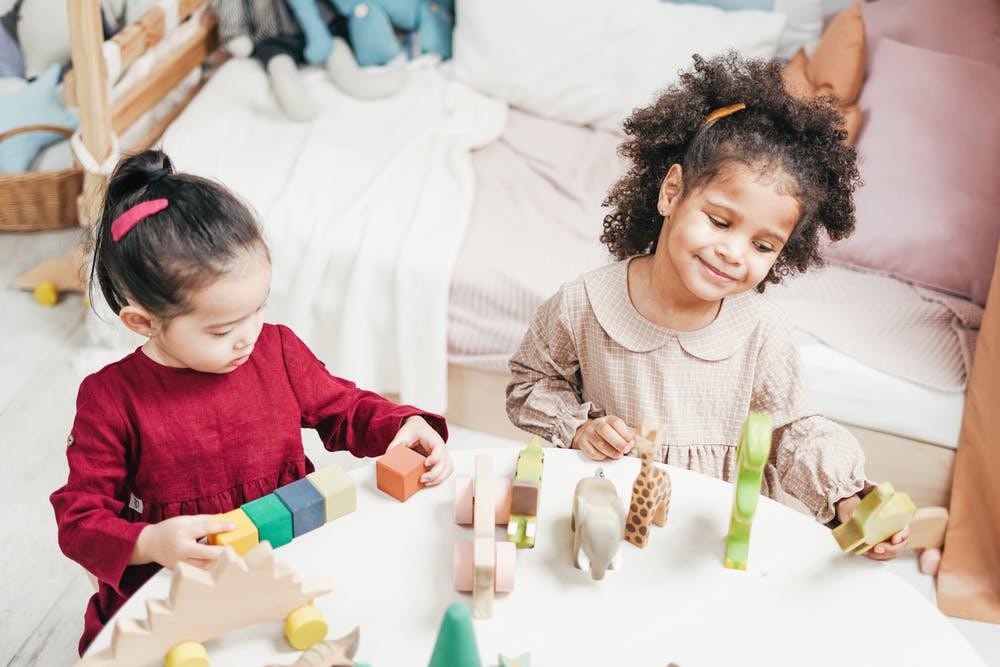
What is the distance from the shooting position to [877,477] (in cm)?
180

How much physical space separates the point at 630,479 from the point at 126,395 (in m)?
0.53

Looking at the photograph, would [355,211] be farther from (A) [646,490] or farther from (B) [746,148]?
(A) [646,490]

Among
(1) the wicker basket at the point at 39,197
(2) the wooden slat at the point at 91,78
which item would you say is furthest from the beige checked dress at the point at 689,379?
(1) the wicker basket at the point at 39,197

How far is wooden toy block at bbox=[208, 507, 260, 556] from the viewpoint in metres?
0.85

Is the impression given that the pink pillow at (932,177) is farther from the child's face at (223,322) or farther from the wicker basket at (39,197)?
the wicker basket at (39,197)

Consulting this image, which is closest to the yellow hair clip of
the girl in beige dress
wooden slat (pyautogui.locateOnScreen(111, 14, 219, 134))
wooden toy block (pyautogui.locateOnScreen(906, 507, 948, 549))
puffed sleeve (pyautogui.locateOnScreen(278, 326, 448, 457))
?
the girl in beige dress

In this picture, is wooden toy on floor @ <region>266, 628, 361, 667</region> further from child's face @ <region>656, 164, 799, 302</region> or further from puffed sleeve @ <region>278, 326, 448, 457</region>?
child's face @ <region>656, 164, 799, 302</region>

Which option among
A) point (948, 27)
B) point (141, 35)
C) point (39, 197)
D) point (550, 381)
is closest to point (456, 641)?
point (550, 381)

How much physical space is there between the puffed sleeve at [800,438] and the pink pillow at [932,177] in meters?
0.80

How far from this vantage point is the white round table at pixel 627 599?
0.84 m

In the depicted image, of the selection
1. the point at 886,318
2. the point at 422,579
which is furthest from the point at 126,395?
Answer: the point at 886,318

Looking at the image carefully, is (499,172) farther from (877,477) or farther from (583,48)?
(877,477)

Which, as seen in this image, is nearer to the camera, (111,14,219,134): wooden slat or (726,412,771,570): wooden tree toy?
(726,412,771,570): wooden tree toy

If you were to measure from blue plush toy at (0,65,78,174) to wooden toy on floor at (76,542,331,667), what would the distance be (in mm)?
1842
